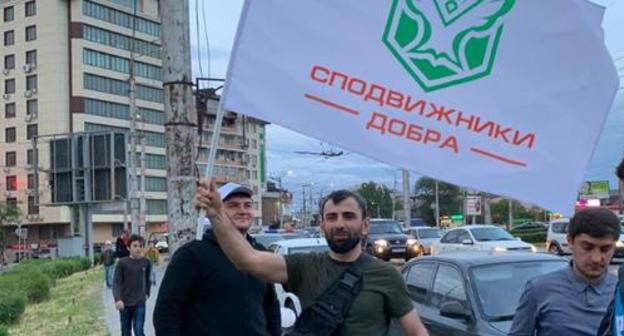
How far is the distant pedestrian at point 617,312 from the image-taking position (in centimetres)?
266

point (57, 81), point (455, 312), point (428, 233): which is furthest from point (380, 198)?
point (455, 312)

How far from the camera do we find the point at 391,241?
31.6m

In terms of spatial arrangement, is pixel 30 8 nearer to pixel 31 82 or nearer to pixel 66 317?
pixel 31 82

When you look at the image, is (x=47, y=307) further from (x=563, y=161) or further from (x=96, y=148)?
(x=563, y=161)

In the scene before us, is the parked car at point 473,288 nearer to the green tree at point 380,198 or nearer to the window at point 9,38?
the window at point 9,38

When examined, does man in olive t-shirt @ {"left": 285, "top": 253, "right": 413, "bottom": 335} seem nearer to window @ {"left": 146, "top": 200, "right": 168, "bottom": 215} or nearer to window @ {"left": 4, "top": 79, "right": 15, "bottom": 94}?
window @ {"left": 4, "top": 79, "right": 15, "bottom": 94}

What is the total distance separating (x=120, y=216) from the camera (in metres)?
88.1

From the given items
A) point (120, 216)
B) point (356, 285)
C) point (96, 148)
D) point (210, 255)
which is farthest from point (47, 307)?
point (120, 216)

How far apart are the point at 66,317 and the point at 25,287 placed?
5325 mm

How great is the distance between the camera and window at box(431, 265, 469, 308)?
→ 7.74 meters

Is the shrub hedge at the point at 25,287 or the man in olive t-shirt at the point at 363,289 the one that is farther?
the shrub hedge at the point at 25,287

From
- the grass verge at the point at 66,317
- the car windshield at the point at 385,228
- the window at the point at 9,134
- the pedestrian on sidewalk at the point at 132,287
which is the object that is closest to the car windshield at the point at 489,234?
the car windshield at the point at 385,228

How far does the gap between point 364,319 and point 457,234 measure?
25943 mm

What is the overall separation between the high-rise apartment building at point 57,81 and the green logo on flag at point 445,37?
7932cm
